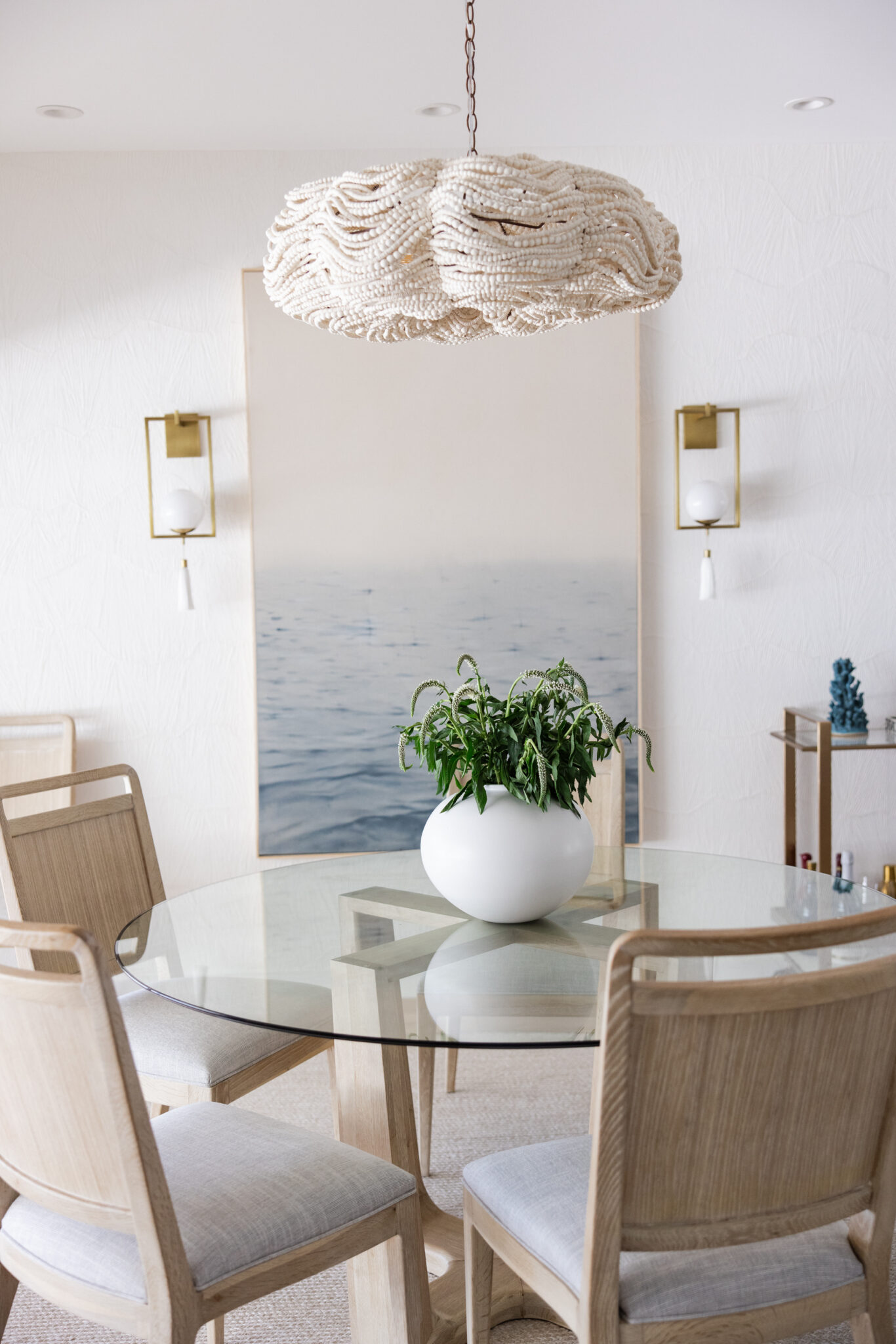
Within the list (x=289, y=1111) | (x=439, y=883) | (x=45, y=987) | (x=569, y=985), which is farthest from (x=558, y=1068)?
(x=45, y=987)

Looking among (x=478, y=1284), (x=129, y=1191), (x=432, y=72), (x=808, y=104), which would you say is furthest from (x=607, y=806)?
(x=808, y=104)

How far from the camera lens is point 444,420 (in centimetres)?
378

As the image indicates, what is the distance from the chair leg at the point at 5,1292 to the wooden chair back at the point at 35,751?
213 cm

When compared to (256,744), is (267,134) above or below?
above

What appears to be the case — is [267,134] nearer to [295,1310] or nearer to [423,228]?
[423,228]

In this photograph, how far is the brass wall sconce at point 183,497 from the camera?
144 inches

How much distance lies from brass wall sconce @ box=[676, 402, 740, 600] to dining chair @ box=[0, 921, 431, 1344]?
8.34ft

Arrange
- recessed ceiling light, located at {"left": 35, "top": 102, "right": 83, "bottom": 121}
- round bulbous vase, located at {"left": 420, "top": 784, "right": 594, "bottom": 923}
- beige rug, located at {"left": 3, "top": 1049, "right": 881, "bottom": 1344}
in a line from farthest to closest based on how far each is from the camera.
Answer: recessed ceiling light, located at {"left": 35, "top": 102, "right": 83, "bottom": 121}, beige rug, located at {"left": 3, "top": 1049, "right": 881, "bottom": 1344}, round bulbous vase, located at {"left": 420, "top": 784, "right": 594, "bottom": 923}

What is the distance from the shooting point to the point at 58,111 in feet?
10.9

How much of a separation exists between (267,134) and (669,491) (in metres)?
1.73

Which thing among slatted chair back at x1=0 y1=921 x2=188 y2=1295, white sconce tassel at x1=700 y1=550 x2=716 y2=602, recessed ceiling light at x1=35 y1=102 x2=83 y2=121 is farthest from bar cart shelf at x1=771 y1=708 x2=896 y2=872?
recessed ceiling light at x1=35 y1=102 x2=83 y2=121

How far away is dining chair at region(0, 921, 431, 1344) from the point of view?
135 centimetres

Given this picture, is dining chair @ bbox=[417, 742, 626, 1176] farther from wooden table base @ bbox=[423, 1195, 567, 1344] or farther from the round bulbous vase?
the round bulbous vase

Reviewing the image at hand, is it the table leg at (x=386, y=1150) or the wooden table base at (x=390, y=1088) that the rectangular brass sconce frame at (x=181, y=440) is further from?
the table leg at (x=386, y=1150)
